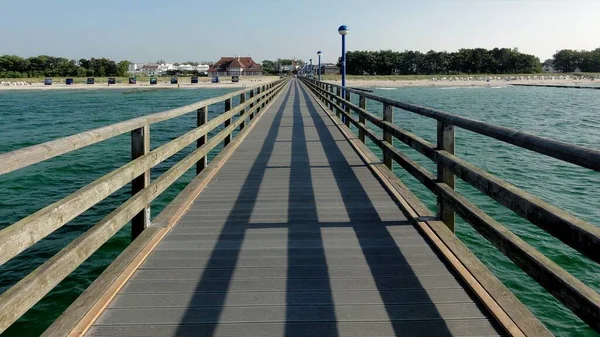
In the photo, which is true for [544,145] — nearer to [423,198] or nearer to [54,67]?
Answer: [423,198]

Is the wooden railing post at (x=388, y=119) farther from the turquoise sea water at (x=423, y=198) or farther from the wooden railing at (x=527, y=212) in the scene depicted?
the wooden railing at (x=527, y=212)

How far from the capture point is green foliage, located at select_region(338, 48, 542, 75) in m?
148

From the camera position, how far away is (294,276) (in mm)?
3164

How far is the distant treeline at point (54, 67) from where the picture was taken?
120 metres

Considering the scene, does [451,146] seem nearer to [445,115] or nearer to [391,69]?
[445,115]

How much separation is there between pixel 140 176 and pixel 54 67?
143 metres

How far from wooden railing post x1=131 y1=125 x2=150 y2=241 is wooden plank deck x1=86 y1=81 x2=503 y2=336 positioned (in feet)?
0.90

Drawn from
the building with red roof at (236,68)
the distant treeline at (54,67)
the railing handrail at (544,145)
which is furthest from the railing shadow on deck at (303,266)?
the building with red roof at (236,68)

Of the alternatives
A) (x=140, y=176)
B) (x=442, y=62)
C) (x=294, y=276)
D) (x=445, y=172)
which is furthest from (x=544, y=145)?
(x=442, y=62)

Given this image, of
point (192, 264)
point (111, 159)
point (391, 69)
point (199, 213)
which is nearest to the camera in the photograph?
point (192, 264)

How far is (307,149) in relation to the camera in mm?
8844

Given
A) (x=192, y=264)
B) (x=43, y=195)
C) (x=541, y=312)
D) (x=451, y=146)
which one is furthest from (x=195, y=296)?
(x=43, y=195)

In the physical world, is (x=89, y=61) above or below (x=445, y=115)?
above

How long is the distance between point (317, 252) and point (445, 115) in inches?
60.1
